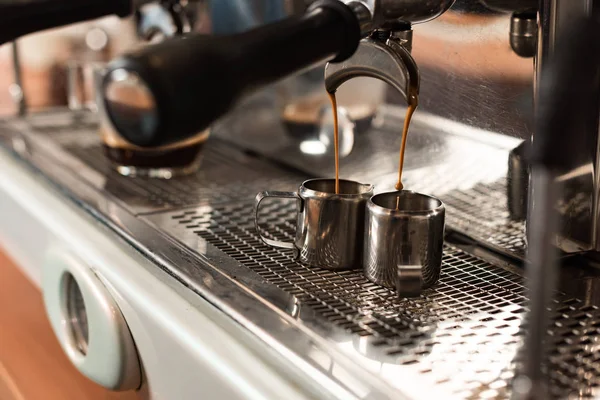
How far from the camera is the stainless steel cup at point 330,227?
26.4 inches

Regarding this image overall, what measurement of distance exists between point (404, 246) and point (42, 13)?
33 cm

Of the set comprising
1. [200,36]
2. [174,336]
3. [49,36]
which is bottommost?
[174,336]

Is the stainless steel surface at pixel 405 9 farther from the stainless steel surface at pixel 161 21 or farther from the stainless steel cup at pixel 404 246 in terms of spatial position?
the stainless steel surface at pixel 161 21

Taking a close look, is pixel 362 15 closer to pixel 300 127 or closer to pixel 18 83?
pixel 300 127

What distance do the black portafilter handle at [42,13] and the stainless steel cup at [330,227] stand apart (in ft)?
0.67

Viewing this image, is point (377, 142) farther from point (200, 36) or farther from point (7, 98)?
point (7, 98)

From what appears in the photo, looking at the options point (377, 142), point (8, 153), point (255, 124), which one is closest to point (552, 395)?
point (377, 142)

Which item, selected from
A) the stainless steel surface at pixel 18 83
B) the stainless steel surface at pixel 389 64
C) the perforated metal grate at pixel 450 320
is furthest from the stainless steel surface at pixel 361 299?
the stainless steel surface at pixel 18 83

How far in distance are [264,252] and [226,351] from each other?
17cm

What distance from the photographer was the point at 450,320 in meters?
0.60

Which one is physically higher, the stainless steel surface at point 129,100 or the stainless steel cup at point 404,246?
the stainless steel surface at point 129,100

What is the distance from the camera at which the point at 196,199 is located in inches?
35.5

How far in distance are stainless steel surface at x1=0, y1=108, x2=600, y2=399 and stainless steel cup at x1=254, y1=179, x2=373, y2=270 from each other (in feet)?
0.04

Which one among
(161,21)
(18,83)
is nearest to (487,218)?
(161,21)
